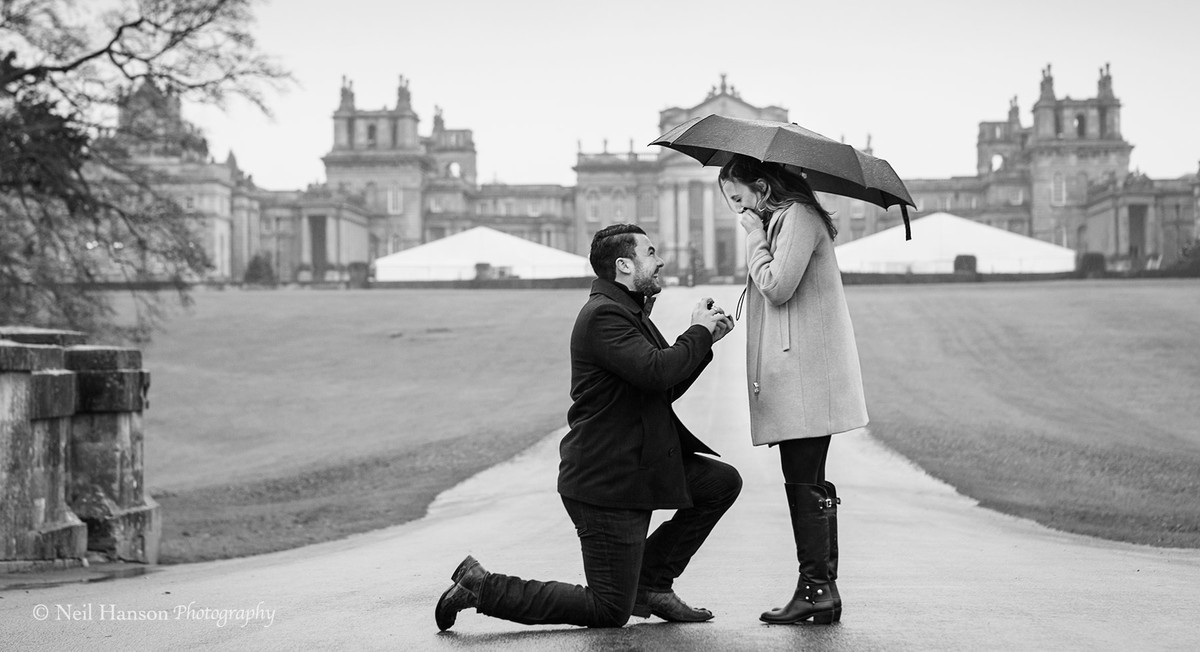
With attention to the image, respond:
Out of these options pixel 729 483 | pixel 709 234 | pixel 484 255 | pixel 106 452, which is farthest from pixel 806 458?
pixel 709 234

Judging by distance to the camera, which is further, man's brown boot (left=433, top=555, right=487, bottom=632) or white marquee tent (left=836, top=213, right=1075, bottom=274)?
white marquee tent (left=836, top=213, right=1075, bottom=274)

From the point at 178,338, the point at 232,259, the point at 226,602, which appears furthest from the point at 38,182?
the point at 232,259

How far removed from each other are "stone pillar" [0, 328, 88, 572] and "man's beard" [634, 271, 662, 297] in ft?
19.0

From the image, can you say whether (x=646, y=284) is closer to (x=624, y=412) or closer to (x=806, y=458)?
(x=624, y=412)

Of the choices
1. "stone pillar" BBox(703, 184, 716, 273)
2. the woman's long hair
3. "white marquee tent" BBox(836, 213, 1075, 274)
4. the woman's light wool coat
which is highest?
"stone pillar" BBox(703, 184, 716, 273)

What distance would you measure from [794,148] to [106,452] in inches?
288

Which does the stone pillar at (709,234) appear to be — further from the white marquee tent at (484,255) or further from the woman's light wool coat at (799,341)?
the woman's light wool coat at (799,341)

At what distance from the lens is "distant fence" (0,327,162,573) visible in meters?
9.45

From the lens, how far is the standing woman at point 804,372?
5.64m

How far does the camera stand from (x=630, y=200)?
104 metres

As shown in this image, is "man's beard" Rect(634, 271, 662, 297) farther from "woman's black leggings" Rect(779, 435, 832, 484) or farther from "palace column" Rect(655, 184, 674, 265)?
"palace column" Rect(655, 184, 674, 265)

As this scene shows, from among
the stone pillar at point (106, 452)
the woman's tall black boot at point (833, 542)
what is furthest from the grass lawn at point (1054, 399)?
the stone pillar at point (106, 452)

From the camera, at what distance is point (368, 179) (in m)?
102

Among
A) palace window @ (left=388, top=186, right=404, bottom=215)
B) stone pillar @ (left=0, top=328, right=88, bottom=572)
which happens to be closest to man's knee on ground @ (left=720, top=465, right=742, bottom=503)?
stone pillar @ (left=0, top=328, right=88, bottom=572)
